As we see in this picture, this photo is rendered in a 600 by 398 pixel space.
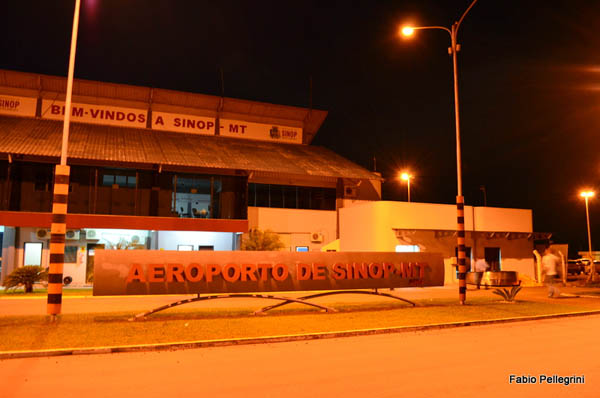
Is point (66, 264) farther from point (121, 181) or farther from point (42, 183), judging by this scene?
point (121, 181)

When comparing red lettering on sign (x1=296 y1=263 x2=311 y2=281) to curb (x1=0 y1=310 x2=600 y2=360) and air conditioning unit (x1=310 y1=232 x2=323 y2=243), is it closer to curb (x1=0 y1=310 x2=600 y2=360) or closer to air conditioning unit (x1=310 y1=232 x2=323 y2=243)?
curb (x1=0 y1=310 x2=600 y2=360)

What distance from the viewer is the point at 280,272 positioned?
1348 centimetres

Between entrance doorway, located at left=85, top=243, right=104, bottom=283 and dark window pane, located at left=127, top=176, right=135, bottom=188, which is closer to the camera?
entrance doorway, located at left=85, top=243, right=104, bottom=283

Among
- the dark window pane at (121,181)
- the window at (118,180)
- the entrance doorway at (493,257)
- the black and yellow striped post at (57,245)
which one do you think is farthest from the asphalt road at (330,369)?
the entrance doorway at (493,257)

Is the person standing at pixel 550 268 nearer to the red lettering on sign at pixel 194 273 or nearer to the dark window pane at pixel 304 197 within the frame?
the red lettering on sign at pixel 194 273

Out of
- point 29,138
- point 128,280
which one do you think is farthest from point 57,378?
point 29,138

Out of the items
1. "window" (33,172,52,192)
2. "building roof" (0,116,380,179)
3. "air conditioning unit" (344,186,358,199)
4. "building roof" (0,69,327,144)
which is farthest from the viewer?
"air conditioning unit" (344,186,358,199)

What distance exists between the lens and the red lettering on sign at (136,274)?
1194 cm

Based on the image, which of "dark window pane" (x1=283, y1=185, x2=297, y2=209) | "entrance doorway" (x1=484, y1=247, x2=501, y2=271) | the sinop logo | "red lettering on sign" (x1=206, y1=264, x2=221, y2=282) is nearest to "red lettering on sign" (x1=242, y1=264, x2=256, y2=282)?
"red lettering on sign" (x1=206, y1=264, x2=221, y2=282)

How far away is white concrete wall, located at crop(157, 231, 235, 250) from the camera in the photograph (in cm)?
2988

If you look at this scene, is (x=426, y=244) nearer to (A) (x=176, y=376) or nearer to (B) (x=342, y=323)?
(B) (x=342, y=323)

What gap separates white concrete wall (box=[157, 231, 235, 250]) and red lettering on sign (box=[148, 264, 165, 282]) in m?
17.7

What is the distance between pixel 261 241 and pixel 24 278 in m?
11.9

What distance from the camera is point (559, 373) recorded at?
6.73 meters
